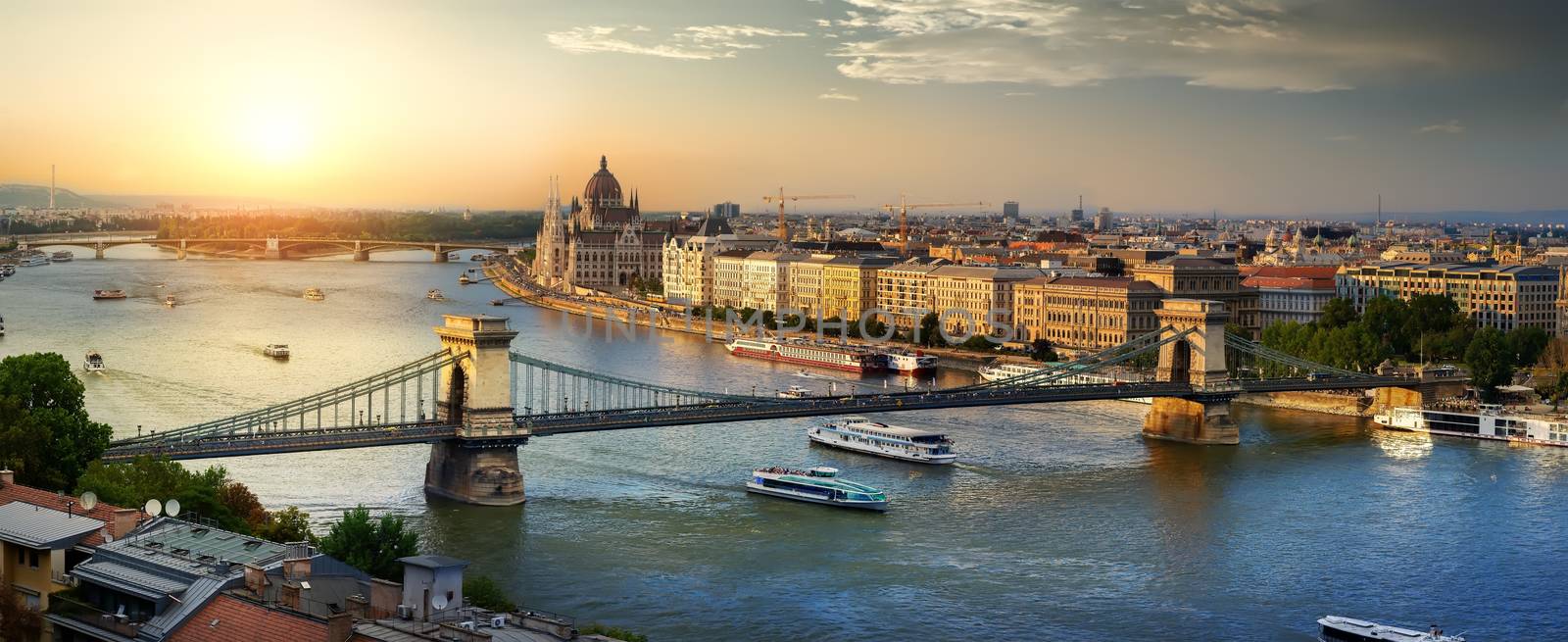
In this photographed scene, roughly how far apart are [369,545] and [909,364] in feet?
75.5

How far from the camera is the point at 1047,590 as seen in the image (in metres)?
15.1

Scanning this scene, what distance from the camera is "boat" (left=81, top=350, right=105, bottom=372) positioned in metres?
28.4

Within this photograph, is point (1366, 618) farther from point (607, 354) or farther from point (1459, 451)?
point (607, 354)

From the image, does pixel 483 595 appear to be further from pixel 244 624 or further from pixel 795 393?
pixel 795 393

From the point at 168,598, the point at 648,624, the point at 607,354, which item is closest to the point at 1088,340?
the point at 607,354

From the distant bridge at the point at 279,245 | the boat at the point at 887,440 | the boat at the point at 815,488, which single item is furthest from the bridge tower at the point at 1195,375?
the distant bridge at the point at 279,245

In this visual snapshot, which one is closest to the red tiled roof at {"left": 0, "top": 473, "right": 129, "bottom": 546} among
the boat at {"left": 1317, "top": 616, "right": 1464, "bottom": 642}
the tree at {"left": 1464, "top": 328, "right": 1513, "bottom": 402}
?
the boat at {"left": 1317, "top": 616, "right": 1464, "bottom": 642}

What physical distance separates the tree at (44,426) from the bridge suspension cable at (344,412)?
1.23 m

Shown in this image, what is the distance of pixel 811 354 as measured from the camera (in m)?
36.3

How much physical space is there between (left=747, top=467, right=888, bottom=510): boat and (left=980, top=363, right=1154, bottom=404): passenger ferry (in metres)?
8.63

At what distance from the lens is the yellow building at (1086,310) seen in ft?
122

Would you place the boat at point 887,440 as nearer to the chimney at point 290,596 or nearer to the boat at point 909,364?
the boat at point 909,364

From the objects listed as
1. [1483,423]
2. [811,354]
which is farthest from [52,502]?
[811,354]

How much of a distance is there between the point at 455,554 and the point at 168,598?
7311 millimetres
